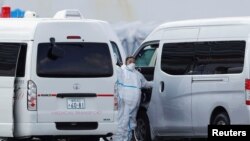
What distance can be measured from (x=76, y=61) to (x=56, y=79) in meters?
0.44

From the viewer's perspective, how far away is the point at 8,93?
22.2m

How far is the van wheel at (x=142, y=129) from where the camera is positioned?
24875 mm

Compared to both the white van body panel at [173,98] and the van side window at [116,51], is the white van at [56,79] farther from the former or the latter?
the white van body panel at [173,98]

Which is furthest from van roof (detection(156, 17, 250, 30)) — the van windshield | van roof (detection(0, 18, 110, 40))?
the van windshield

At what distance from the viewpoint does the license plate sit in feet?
73.2

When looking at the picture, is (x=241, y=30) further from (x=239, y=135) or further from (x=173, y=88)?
(x=239, y=135)

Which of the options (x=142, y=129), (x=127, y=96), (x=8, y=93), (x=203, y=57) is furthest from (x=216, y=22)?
(x=8, y=93)

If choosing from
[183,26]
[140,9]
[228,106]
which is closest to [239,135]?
[228,106]

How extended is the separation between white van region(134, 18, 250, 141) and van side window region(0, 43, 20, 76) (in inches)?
112

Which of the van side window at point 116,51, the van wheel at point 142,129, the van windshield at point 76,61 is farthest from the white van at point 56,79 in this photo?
the van wheel at point 142,129

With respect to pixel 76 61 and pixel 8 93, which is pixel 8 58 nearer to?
pixel 8 93

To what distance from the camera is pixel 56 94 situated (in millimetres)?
22234

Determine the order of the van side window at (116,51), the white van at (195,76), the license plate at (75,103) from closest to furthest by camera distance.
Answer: the license plate at (75,103), the white van at (195,76), the van side window at (116,51)

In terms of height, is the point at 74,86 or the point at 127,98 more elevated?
the point at 74,86
